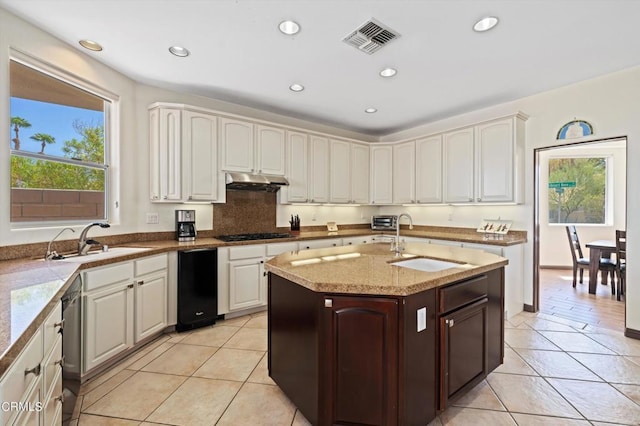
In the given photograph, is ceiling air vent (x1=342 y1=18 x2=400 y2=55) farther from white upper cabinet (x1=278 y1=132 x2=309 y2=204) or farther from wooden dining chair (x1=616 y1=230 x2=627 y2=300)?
wooden dining chair (x1=616 y1=230 x2=627 y2=300)

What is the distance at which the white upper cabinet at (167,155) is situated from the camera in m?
3.36

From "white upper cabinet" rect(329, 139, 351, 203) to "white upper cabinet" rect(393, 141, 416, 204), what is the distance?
0.81 metres

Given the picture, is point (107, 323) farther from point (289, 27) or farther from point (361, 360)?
point (289, 27)

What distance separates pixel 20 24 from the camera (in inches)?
88.7

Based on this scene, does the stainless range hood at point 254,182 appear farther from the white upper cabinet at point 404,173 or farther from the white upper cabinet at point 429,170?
the white upper cabinet at point 429,170

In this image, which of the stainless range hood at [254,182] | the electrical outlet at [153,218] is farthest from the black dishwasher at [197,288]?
the stainless range hood at [254,182]

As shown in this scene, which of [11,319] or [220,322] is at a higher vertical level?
[11,319]

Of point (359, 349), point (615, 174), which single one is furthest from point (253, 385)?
point (615, 174)

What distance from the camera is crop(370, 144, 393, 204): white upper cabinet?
5125 mm

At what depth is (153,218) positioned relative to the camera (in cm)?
347

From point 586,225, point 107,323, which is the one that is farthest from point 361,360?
point 586,225

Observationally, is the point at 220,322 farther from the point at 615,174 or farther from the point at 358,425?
the point at 615,174

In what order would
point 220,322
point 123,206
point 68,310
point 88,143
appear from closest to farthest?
point 68,310 → point 88,143 → point 123,206 → point 220,322

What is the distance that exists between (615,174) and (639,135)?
12.2 feet
